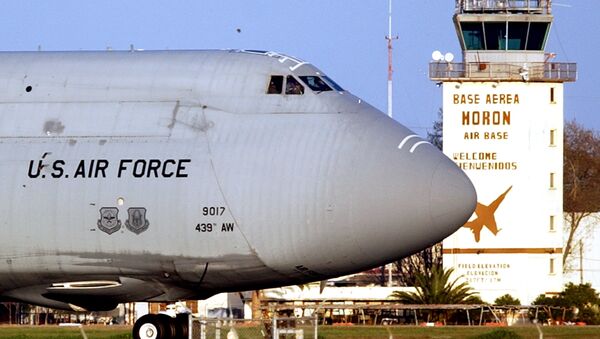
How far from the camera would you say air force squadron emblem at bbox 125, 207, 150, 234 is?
80.6ft

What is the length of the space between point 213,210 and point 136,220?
134 centimetres

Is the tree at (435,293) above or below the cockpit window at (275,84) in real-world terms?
below

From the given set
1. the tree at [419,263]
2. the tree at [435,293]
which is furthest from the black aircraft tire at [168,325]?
the tree at [419,263]

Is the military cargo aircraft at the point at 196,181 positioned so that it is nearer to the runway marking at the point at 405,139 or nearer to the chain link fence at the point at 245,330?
the runway marking at the point at 405,139

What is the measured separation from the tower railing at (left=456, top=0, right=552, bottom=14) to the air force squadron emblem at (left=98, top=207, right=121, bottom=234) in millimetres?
52121

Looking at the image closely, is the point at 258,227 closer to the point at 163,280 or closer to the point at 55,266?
the point at 163,280

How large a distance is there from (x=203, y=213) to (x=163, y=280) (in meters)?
1.52

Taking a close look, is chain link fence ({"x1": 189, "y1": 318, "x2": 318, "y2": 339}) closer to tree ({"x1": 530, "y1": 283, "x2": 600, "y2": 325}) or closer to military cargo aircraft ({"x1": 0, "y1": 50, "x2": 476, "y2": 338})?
military cargo aircraft ({"x1": 0, "y1": 50, "x2": 476, "y2": 338})

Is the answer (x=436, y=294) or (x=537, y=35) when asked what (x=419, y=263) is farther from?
(x=436, y=294)

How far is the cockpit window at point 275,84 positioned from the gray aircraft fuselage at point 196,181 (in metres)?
0.04

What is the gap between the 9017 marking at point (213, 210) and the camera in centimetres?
2430

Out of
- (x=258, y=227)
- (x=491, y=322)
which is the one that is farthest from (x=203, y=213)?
(x=491, y=322)

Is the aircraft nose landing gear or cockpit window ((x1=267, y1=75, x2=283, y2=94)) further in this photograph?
cockpit window ((x1=267, y1=75, x2=283, y2=94))

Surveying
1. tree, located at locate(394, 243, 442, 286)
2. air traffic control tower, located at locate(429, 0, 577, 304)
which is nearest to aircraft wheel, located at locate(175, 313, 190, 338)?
air traffic control tower, located at locate(429, 0, 577, 304)
